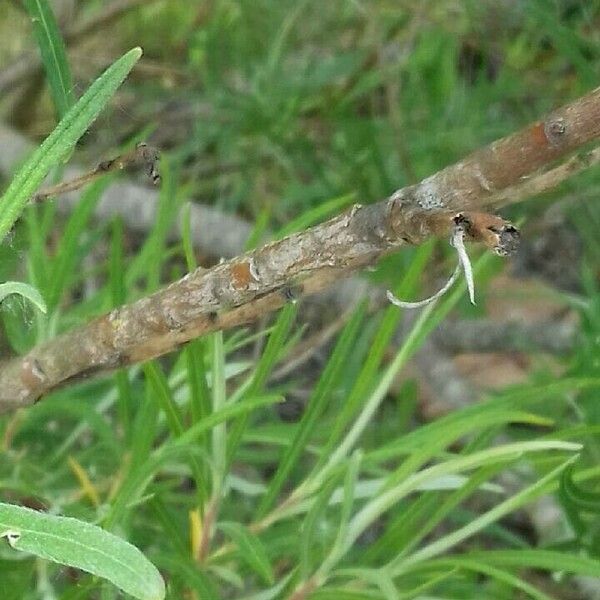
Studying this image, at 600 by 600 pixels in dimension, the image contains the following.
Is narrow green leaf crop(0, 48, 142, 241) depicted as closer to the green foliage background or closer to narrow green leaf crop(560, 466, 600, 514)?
the green foliage background

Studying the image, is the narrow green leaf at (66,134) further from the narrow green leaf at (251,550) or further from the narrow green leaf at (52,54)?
the narrow green leaf at (251,550)

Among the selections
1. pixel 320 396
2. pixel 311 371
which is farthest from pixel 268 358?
pixel 311 371

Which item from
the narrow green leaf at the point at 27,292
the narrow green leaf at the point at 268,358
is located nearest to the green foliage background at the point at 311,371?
the narrow green leaf at the point at 268,358

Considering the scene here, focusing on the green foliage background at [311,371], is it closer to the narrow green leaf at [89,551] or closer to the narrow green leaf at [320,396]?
the narrow green leaf at [320,396]

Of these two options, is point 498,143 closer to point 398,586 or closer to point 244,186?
point 398,586

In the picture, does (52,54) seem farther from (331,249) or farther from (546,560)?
(546,560)

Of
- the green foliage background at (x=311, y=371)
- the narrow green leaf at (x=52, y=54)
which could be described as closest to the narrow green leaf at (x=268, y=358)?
the green foliage background at (x=311, y=371)

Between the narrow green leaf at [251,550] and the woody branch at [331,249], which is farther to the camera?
the narrow green leaf at [251,550]

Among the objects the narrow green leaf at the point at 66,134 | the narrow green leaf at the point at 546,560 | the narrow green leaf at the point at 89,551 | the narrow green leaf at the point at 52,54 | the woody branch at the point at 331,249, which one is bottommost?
the narrow green leaf at the point at 89,551

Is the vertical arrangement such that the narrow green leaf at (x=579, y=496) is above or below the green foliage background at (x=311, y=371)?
below

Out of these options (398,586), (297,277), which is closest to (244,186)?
(398,586)
